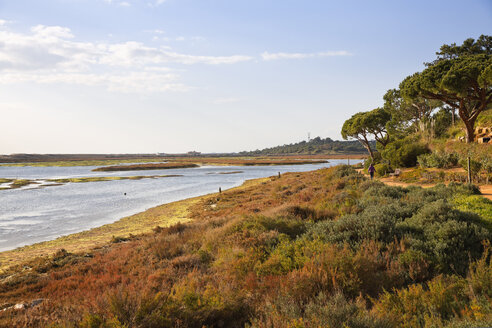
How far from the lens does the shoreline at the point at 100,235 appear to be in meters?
13.5

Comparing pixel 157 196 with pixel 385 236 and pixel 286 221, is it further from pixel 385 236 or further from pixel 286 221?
pixel 385 236

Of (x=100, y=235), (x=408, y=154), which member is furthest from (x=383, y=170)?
(x=100, y=235)

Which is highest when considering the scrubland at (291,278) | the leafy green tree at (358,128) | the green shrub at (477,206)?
the leafy green tree at (358,128)

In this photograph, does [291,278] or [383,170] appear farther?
[383,170]

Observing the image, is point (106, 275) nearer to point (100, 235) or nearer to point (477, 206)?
point (100, 235)

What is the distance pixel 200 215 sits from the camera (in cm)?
2138

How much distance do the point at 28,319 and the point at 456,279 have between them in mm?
8289

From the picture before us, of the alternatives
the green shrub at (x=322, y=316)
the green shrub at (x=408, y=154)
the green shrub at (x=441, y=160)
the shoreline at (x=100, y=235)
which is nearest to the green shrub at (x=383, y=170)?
the green shrub at (x=408, y=154)

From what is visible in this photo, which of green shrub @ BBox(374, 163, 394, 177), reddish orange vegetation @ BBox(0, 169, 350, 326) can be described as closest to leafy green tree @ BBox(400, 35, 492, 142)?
green shrub @ BBox(374, 163, 394, 177)

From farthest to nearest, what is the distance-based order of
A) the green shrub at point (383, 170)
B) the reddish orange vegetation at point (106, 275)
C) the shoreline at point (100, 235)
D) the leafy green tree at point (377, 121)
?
the leafy green tree at point (377, 121) < the green shrub at point (383, 170) < the shoreline at point (100, 235) < the reddish orange vegetation at point (106, 275)

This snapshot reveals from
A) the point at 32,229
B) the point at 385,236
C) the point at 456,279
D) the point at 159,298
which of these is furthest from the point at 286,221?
the point at 32,229

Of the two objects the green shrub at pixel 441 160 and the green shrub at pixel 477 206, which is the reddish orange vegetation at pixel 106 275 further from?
the green shrub at pixel 441 160

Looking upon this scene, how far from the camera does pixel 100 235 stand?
17.5m

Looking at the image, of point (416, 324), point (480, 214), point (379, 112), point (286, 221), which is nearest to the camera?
point (416, 324)
